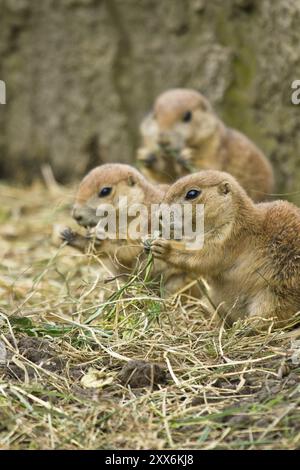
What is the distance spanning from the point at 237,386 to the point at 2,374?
139 cm

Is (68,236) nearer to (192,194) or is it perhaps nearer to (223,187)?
(192,194)

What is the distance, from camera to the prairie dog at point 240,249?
20.0 feet

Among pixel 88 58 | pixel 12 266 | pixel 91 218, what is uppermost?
pixel 88 58

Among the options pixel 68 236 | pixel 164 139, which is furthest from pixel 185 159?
pixel 68 236

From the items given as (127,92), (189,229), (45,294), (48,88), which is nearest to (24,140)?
(48,88)

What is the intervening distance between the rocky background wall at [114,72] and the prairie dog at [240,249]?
3.38 m

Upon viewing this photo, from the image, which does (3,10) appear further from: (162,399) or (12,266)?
(162,399)

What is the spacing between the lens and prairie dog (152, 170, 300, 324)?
6.11 m

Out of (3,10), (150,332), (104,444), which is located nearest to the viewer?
(104,444)

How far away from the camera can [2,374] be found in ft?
17.3

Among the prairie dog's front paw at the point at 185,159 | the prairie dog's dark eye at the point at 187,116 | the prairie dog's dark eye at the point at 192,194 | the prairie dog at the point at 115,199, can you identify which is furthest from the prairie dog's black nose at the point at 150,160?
the prairie dog's dark eye at the point at 192,194

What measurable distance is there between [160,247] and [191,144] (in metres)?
3.40

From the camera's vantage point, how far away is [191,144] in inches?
370

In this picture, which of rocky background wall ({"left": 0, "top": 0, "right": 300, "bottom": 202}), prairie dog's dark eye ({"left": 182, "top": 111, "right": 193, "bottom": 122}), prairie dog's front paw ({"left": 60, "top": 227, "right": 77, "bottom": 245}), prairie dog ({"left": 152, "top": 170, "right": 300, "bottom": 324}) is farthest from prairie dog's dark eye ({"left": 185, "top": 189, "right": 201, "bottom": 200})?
rocky background wall ({"left": 0, "top": 0, "right": 300, "bottom": 202})
